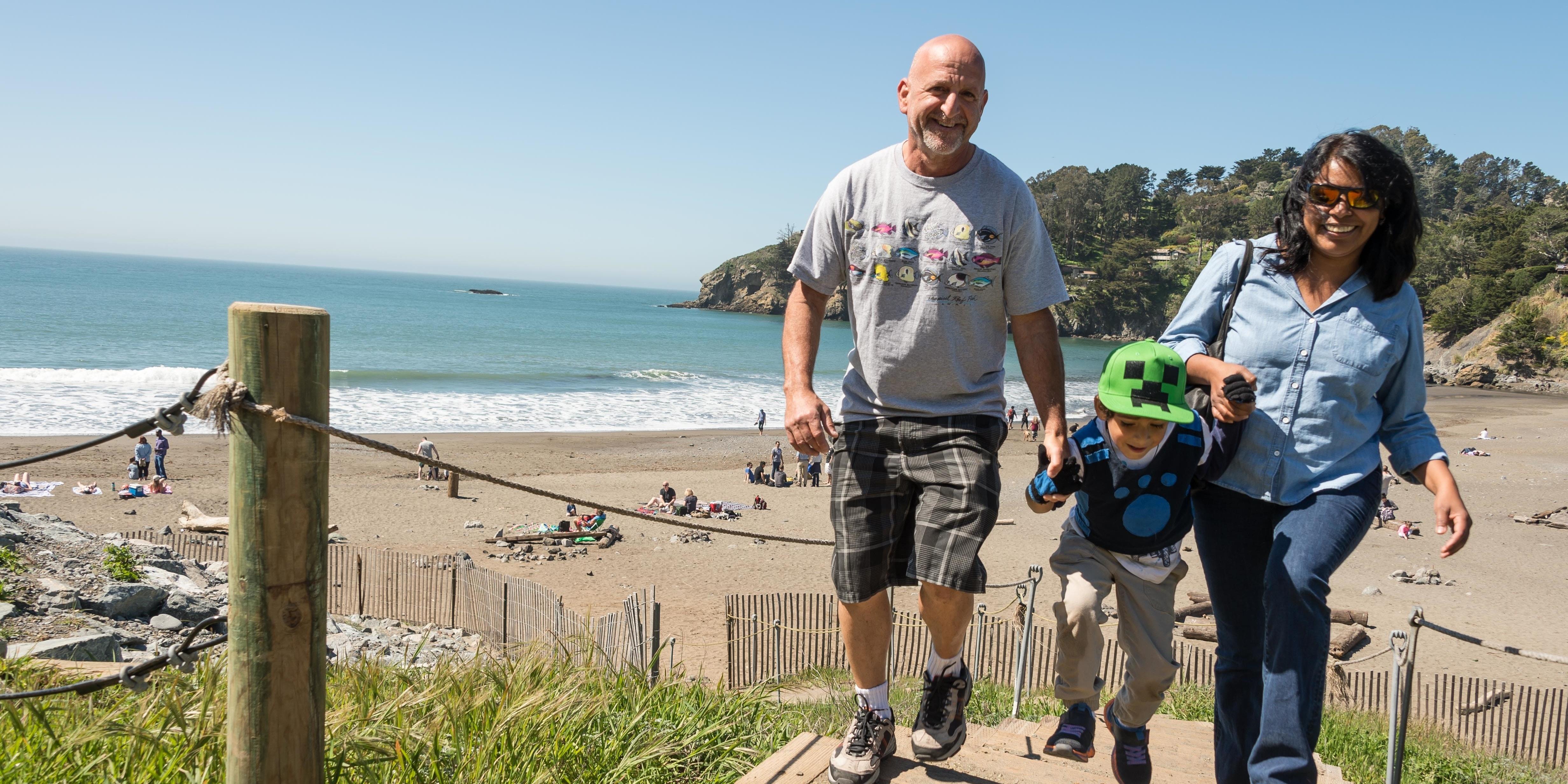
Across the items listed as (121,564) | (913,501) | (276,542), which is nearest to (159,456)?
(121,564)

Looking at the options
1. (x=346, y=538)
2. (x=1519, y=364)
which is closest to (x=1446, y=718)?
(x=346, y=538)

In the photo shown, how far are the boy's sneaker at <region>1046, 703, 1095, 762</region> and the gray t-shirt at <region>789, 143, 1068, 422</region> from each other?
39.5 inches

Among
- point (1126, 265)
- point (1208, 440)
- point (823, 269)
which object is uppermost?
point (1126, 265)

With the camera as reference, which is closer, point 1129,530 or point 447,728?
point 1129,530

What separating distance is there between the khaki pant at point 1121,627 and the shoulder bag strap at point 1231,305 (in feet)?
2.17

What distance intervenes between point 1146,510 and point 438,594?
34.1 feet

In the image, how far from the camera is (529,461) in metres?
28.7

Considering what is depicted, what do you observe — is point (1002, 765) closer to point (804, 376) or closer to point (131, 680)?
point (804, 376)

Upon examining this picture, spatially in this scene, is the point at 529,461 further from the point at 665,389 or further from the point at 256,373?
the point at 256,373

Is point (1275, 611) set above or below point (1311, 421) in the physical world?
below

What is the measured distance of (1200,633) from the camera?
12625 mm

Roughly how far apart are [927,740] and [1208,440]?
1230 millimetres

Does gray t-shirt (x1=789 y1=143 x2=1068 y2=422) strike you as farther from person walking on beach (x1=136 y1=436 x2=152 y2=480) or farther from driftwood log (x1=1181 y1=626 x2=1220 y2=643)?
person walking on beach (x1=136 y1=436 x2=152 y2=480)

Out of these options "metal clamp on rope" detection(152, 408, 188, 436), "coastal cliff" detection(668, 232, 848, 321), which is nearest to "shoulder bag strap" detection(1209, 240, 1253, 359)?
"metal clamp on rope" detection(152, 408, 188, 436)
